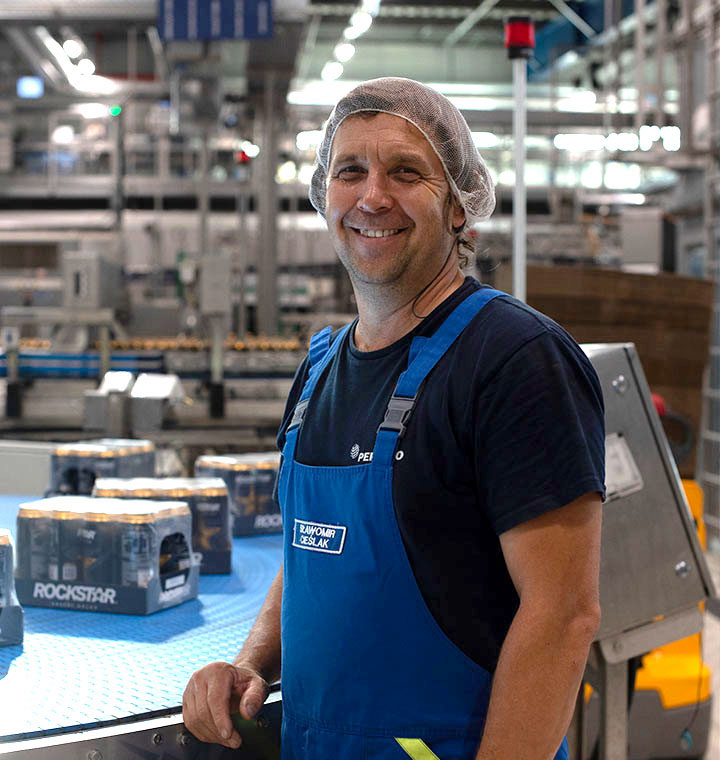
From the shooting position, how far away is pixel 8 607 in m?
1.41

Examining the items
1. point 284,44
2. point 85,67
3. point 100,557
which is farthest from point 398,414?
point 85,67

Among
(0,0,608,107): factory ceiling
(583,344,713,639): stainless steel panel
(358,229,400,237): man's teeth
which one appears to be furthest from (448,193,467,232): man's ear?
(0,0,608,107): factory ceiling

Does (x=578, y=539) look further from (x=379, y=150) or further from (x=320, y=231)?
(x=320, y=231)

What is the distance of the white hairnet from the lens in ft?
3.95

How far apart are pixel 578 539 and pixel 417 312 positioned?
0.37 m

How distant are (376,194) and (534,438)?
0.39 metres

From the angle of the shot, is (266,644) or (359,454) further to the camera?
(266,644)

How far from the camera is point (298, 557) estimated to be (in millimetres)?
1184

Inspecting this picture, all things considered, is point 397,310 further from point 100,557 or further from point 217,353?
point 217,353

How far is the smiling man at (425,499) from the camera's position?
0.99 m

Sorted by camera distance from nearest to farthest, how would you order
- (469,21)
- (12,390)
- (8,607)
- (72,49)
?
(8,607) < (12,390) < (72,49) < (469,21)

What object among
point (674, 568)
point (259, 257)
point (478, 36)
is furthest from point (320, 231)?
point (674, 568)

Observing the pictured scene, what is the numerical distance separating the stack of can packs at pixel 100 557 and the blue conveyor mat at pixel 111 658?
30 millimetres

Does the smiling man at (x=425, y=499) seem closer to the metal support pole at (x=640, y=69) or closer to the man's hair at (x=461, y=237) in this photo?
the man's hair at (x=461, y=237)
